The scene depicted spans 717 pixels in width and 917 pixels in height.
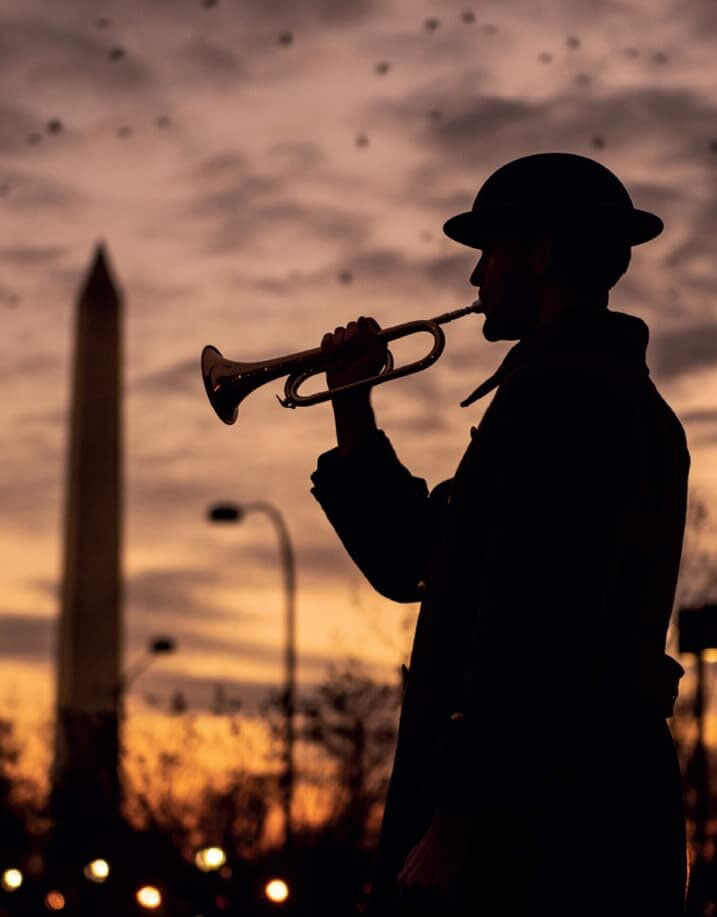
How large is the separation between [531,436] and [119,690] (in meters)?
28.9

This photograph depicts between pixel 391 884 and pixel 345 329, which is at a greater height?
pixel 345 329

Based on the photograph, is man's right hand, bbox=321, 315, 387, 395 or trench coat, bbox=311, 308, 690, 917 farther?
man's right hand, bbox=321, 315, 387, 395

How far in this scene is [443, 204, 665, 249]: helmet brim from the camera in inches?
202

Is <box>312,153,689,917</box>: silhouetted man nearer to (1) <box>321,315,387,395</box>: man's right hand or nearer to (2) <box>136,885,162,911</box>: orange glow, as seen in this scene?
(1) <box>321,315,387,395</box>: man's right hand

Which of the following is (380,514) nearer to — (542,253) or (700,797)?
(542,253)

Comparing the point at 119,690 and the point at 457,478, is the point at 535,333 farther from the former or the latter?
the point at 119,690

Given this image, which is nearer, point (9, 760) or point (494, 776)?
point (494, 776)

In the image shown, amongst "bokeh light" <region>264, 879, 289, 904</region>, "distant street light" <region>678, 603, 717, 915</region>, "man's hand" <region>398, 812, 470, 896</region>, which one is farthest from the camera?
"distant street light" <region>678, 603, 717, 915</region>

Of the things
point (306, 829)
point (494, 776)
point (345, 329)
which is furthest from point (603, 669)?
point (306, 829)

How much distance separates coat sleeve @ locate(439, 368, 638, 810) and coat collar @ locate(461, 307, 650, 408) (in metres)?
0.13

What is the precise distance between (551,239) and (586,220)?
0.09m

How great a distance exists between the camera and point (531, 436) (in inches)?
193

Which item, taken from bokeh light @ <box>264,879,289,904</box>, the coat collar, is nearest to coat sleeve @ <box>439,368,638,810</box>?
the coat collar

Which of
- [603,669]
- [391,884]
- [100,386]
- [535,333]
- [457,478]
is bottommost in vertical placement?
[391,884]
